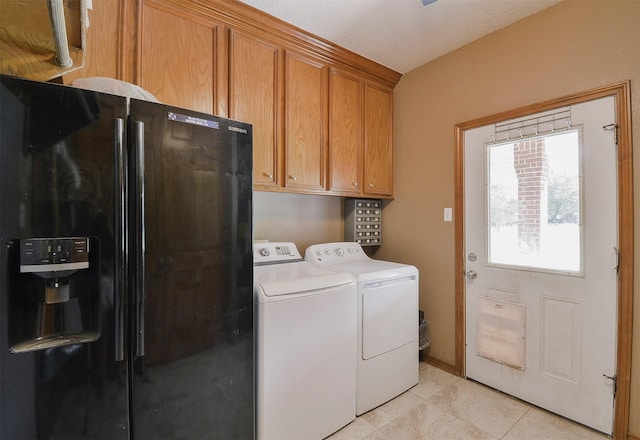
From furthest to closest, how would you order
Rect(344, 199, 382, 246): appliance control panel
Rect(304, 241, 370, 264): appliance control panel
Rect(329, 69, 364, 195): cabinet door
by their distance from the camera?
1. Rect(344, 199, 382, 246): appliance control panel
2. Rect(329, 69, 364, 195): cabinet door
3. Rect(304, 241, 370, 264): appliance control panel

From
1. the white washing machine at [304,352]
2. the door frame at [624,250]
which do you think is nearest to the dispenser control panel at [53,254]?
the white washing machine at [304,352]

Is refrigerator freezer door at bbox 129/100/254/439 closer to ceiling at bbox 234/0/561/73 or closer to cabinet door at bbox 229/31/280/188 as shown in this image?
cabinet door at bbox 229/31/280/188

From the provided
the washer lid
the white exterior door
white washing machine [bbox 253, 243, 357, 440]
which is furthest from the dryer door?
the white exterior door

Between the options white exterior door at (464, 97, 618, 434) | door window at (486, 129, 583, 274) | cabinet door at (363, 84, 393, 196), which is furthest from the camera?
cabinet door at (363, 84, 393, 196)

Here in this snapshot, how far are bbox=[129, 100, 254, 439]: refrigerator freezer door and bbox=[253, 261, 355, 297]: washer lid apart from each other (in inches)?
6.0

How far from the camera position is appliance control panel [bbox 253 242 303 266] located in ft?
6.48

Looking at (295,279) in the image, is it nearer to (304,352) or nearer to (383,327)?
(304,352)

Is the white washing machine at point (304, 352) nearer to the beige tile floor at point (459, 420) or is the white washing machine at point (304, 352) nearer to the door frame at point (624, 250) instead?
the beige tile floor at point (459, 420)

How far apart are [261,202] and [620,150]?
2.27m

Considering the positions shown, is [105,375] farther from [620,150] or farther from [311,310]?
[620,150]

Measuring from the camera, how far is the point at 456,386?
2150 millimetres

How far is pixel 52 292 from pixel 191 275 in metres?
0.42

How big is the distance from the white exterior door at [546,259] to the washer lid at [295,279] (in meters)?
1.18

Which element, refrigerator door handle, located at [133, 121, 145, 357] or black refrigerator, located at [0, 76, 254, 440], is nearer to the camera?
black refrigerator, located at [0, 76, 254, 440]
